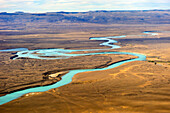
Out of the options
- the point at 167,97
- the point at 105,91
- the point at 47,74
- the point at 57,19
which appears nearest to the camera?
the point at 167,97

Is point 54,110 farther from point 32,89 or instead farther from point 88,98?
point 32,89

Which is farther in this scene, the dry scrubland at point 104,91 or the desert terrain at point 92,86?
the desert terrain at point 92,86

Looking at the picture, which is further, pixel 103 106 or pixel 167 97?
pixel 167 97

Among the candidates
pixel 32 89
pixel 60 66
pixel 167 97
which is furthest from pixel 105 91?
pixel 60 66

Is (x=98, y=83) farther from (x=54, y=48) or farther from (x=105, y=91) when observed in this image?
(x=54, y=48)

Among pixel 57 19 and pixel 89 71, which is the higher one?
pixel 57 19

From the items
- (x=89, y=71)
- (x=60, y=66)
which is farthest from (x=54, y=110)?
(x=60, y=66)

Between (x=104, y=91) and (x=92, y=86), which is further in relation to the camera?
(x=92, y=86)

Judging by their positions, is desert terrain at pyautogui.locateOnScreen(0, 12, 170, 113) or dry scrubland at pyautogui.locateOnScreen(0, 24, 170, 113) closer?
dry scrubland at pyautogui.locateOnScreen(0, 24, 170, 113)

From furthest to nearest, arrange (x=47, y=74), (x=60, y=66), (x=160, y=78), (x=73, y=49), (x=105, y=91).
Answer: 1. (x=73, y=49)
2. (x=60, y=66)
3. (x=47, y=74)
4. (x=160, y=78)
5. (x=105, y=91)
